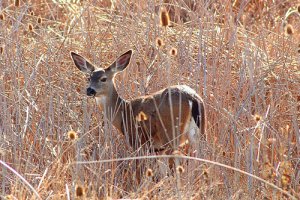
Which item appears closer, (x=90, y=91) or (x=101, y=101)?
(x=90, y=91)

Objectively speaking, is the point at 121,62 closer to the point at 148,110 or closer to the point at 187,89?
the point at 148,110

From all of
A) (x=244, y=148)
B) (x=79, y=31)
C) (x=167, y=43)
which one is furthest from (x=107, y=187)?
(x=79, y=31)

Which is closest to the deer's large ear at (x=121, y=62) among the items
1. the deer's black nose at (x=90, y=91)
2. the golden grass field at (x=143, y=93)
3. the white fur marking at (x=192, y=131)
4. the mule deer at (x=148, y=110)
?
the mule deer at (x=148, y=110)

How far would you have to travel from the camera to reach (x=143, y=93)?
7199 mm

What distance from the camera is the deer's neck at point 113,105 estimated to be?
7.02 meters

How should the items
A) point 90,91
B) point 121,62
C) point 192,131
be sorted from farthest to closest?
point 121,62 → point 90,91 → point 192,131

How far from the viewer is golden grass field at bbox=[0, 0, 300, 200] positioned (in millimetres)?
5340

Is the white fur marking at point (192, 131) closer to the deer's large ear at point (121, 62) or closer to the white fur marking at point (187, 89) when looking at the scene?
the white fur marking at point (187, 89)

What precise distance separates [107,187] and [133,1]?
2914 mm

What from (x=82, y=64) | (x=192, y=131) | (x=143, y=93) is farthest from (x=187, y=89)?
(x=82, y=64)

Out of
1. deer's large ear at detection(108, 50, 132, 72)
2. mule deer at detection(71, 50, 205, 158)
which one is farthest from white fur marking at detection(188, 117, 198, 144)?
deer's large ear at detection(108, 50, 132, 72)

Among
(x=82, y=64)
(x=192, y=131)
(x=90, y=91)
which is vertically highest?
A: (x=82, y=64)

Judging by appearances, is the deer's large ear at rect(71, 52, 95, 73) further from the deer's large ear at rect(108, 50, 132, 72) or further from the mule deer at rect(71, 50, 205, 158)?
the deer's large ear at rect(108, 50, 132, 72)

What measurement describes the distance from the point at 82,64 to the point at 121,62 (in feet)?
1.10
